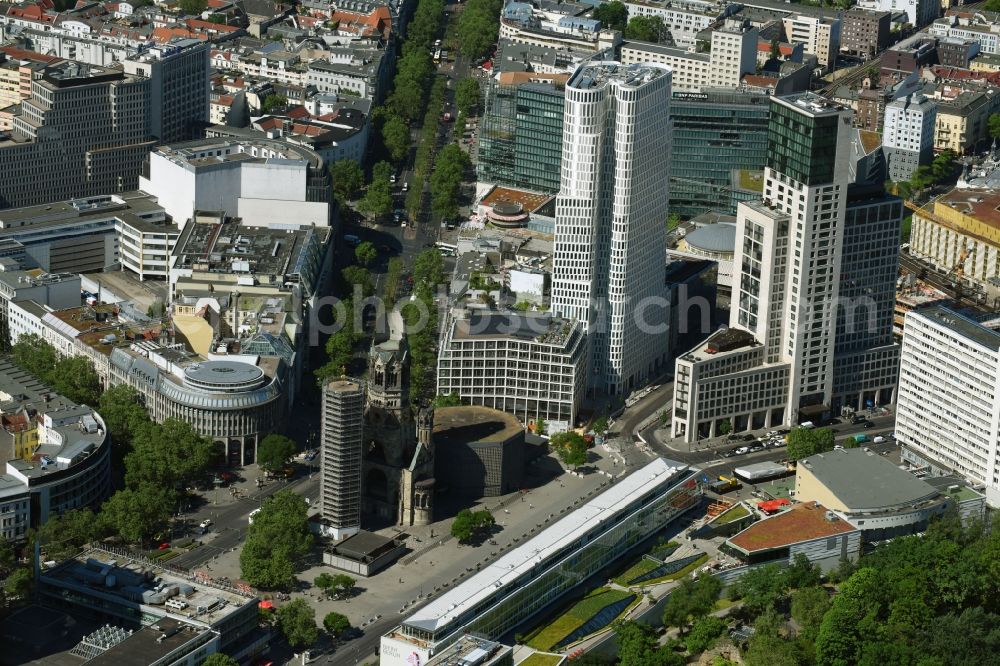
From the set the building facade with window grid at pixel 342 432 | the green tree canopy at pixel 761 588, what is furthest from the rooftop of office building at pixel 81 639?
the green tree canopy at pixel 761 588

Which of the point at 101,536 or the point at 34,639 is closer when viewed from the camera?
the point at 34,639

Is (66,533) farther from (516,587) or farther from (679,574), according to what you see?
(679,574)

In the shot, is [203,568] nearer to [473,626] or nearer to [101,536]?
[101,536]

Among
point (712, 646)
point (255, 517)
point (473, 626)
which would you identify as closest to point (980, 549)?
point (712, 646)

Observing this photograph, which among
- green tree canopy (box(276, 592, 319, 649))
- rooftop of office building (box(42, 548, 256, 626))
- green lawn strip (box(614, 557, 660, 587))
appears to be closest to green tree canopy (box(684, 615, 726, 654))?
green lawn strip (box(614, 557, 660, 587))

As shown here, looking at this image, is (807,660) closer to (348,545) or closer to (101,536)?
(348,545)

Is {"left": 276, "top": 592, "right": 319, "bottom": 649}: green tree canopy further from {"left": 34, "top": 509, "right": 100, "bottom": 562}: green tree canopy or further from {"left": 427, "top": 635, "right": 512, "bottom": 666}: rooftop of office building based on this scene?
{"left": 34, "top": 509, "right": 100, "bottom": 562}: green tree canopy

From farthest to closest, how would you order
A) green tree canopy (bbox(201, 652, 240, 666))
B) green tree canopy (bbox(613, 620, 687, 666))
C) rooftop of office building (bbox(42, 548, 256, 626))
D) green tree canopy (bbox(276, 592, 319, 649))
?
green tree canopy (bbox(276, 592, 319, 649)) < rooftop of office building (bbox(42, 548, 256, 626)) < green tree canopy (bbox(613, 620, 687, 666)) < green tree canopy (bbox(201, 652, 240, 666))
